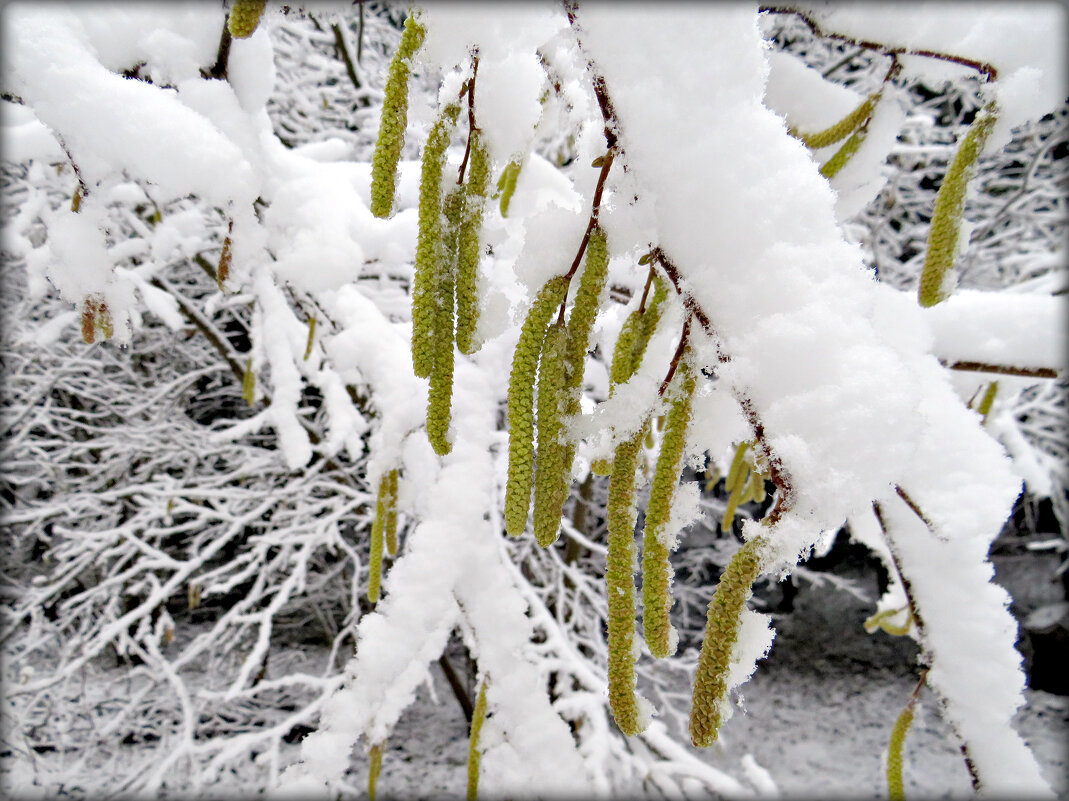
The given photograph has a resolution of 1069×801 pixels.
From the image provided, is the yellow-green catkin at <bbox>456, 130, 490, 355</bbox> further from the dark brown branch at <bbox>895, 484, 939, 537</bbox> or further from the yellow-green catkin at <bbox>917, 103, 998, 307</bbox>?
the dark brown branch at <bbox>895, 484, 939, 537</bbox>

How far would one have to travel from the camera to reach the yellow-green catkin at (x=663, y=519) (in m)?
0.54

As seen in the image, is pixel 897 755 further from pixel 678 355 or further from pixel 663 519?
pixel 678 355

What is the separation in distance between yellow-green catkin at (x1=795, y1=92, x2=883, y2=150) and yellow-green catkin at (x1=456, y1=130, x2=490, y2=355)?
0.57 m

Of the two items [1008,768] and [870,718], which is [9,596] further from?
[870,718]

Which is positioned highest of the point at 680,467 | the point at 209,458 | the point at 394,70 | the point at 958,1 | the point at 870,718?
the point at 209,458

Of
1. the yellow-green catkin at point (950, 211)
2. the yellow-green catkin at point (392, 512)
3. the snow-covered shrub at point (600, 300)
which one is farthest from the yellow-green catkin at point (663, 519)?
the yellow-green catkin at point (392, 512)

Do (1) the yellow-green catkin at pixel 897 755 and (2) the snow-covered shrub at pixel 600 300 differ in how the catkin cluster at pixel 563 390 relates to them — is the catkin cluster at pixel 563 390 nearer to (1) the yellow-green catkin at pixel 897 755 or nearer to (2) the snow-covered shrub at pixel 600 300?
(2) the snow-covered shrub at pixel 600 300

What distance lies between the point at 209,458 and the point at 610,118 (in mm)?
5454

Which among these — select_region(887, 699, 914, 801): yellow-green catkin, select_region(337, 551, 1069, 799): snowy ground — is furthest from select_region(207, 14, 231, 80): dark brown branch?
select_region(337, 551, 1069, 799): snowy ground

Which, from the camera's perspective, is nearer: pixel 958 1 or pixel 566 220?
pixel 566 220

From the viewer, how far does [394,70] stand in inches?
21.9

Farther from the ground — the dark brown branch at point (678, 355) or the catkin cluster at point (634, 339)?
the catkin cluster at point (634, 339)

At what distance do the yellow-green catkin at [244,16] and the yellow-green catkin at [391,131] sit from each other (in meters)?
0.15

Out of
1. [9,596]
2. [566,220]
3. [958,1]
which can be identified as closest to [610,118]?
[566,220]
